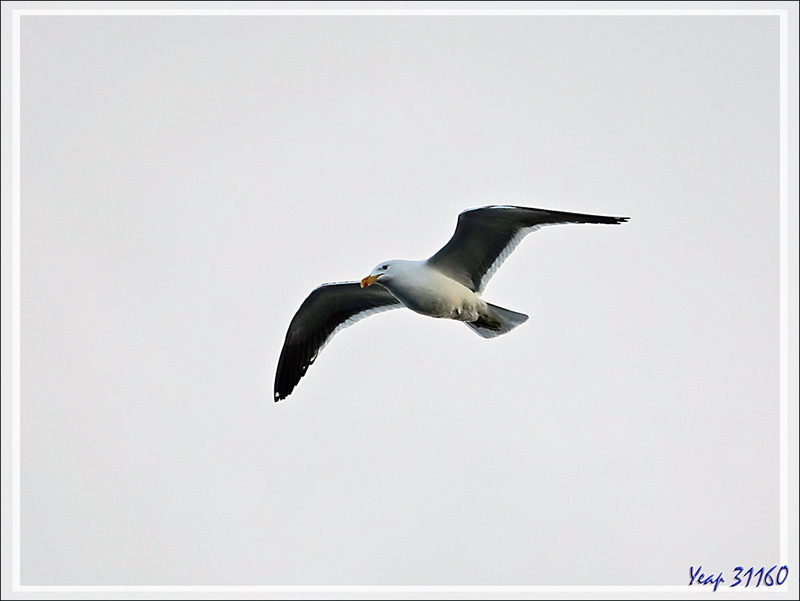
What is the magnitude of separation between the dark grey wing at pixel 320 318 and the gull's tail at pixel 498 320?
106 cm

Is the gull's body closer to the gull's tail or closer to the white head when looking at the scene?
the white head

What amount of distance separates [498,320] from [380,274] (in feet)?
3.76

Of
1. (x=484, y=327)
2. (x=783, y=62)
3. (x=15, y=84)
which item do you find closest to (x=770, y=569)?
(x=484, y=327)

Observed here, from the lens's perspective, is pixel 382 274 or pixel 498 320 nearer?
pixel 382 274

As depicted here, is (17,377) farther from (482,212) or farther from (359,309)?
(482,212)

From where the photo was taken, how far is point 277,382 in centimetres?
1089

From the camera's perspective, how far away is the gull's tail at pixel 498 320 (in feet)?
30.9

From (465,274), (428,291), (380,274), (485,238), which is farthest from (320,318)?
(485,238)

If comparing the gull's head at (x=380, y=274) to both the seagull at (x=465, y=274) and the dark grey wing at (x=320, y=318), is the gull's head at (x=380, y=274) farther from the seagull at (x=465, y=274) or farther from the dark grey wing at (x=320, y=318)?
the dark grey wing at (x=320, y=318)

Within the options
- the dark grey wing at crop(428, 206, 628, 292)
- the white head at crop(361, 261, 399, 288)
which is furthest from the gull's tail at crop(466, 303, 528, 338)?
the white head at crop(361, 261, 399, 288)

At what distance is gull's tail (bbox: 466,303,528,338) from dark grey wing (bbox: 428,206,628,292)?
25cm

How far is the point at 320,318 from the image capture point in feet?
34.5

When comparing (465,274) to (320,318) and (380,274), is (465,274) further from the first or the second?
(320,318)

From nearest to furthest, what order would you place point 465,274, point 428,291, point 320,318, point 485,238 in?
point 428,291 < point 485,238 < point 465,274 < point 320,318
